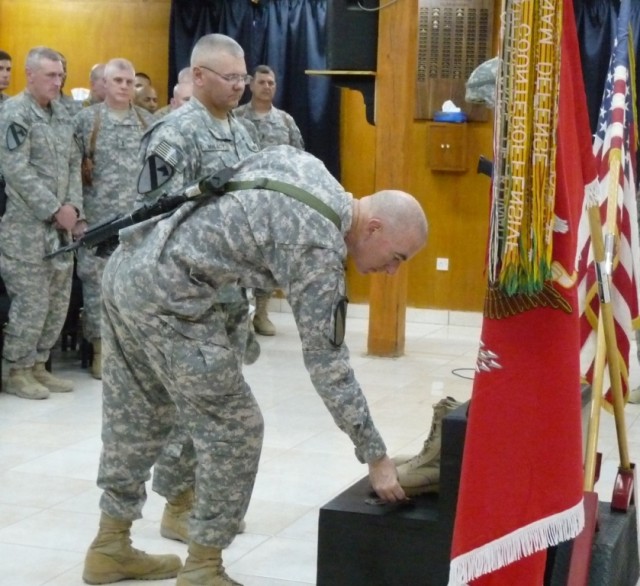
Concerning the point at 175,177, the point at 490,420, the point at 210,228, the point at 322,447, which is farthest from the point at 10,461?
the point at 490,420

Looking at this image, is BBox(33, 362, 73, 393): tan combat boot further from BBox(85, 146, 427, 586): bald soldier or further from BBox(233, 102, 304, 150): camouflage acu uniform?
BBox(85, 146, 427, 586): bald soldier

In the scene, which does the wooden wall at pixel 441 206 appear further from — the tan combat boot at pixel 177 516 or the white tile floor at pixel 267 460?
the tan combat boot at pixel 177 516

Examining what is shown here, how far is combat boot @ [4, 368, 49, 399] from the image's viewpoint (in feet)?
19.2

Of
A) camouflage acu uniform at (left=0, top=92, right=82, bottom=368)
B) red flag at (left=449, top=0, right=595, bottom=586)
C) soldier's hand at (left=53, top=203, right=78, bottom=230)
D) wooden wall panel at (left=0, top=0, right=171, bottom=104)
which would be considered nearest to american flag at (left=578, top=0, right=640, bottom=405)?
red flag at (left=449, top=0, right=595, bottom=586)

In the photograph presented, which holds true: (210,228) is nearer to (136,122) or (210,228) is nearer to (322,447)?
(322,447)

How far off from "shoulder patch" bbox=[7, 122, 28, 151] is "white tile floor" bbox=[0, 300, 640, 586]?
1267mm

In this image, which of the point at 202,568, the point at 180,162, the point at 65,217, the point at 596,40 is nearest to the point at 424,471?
the point at 202,568

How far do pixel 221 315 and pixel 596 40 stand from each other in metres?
5.74

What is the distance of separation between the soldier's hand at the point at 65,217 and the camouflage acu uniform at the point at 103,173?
0.34 meters

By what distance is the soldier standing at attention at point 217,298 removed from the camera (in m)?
3.32

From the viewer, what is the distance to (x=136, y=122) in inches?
249

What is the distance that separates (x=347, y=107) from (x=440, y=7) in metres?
1.03

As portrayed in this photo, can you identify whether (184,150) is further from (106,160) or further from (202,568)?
(106,160)

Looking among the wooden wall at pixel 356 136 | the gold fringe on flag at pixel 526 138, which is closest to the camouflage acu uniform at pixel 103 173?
the wooden wall at pixel 356 136
